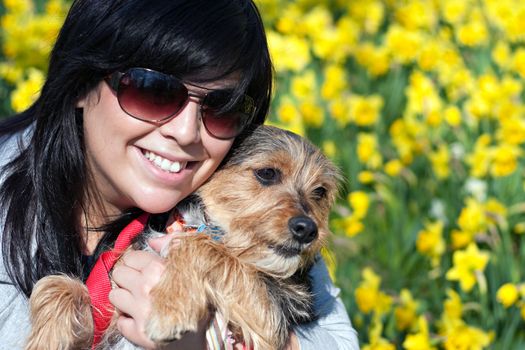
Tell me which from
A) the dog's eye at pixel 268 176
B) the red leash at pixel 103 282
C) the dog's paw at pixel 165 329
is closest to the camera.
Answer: the dog's paw at pixel 165 329

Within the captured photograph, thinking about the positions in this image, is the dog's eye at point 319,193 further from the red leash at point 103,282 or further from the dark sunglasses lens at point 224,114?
the red leash at point 103,282

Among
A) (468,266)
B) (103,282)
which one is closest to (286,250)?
(103,282)

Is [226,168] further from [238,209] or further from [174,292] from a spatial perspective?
[174,292]

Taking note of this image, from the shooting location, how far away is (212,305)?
2.48 metres

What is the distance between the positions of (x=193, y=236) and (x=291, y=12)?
14.3 ft

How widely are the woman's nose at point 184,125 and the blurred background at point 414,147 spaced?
138 cm

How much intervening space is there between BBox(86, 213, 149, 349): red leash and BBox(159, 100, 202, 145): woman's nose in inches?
17.1

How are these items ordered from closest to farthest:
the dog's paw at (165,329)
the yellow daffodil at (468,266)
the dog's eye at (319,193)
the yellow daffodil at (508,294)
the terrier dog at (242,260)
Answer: the dog's paw at (165,329), the terrier dog at (242,260), the dog's eye at (319,193), the yellow daffodil at (508,294), the yellow daffodil at (468,266)

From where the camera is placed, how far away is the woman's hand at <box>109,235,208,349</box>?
2.36 meters

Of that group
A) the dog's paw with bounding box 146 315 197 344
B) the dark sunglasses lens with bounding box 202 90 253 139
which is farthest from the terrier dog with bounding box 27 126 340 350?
the dark sunglasses lens with bounding box 202 90 253 139

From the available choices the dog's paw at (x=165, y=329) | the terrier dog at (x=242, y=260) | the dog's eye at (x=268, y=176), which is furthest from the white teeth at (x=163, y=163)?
the dog's paw at (x=165, y=329)

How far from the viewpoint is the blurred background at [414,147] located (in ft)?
12.5

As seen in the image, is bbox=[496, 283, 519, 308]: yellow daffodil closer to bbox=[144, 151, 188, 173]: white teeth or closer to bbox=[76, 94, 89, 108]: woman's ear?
bbox=[144, 151, 188, 173]: white teeth

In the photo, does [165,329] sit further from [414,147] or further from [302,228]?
[414,147]
